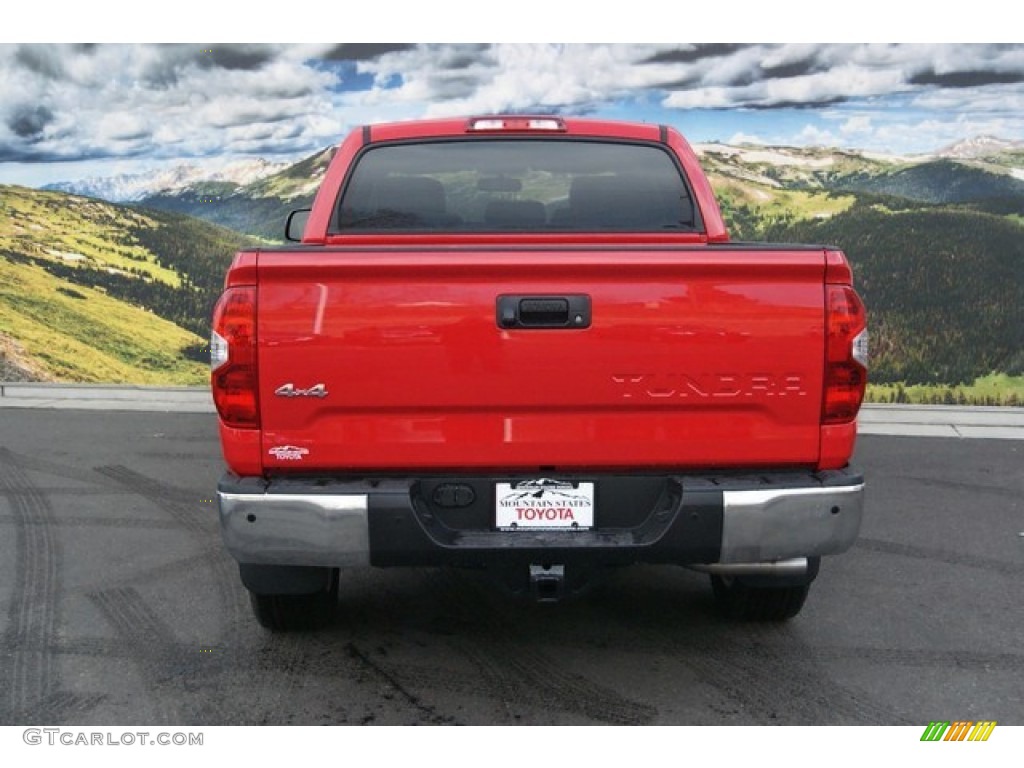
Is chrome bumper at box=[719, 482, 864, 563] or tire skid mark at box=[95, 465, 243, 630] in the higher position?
chrome bumper at box=[719, 482, 864, 563]

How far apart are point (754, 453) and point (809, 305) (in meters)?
0.51

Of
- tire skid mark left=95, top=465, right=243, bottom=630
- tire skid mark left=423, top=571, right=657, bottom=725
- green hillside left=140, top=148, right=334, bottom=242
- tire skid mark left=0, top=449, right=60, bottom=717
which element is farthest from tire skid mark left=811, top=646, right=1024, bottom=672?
green hillside left=140, top=148, right=334, bottom=242

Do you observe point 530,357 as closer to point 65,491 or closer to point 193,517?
point 193,517

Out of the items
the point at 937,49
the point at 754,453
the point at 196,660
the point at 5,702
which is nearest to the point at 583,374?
the point at 754,453

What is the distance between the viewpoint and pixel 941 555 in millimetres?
5422

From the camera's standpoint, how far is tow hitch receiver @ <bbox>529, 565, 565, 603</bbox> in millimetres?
3361

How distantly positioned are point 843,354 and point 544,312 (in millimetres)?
972

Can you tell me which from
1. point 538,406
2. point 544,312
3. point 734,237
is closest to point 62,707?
point 538,406

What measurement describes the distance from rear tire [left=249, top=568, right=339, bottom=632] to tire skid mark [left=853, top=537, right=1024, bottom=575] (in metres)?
2.87

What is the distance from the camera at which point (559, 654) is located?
13.0 ft

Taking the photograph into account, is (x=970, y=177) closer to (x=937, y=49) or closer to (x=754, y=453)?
(x=937, y=49)

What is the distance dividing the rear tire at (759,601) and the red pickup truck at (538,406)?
864mm

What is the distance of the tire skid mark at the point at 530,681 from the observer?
346 centimetres
